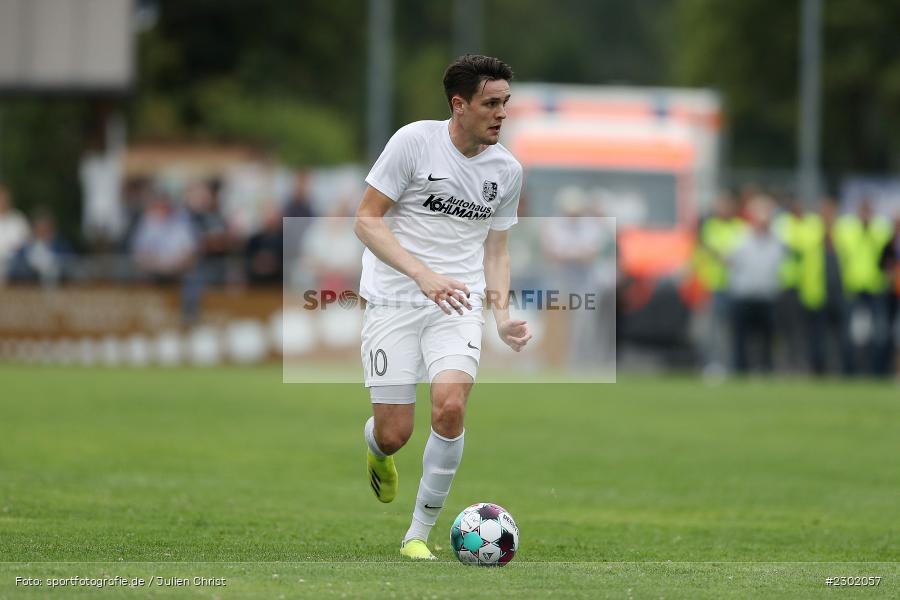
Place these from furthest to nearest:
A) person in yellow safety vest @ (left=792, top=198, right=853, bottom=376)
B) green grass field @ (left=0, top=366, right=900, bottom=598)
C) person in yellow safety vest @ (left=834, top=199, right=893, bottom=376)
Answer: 1. person in yellow safety vest @ (left=834, top=199, right=893, bottom=376)
2. person in yellow safety vest @ (left=792, top=198, right=853, bottom=376)
3. green grass field @ (left=0, top=366, right=900, bottom=598)

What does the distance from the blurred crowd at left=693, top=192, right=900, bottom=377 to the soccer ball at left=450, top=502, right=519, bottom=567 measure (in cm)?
1580

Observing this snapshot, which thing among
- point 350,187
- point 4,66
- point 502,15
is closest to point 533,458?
point 4,66

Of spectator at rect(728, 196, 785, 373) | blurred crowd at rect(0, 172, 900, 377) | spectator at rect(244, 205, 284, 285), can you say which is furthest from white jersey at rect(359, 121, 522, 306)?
spectator at rect(244, 205, 284, 285)

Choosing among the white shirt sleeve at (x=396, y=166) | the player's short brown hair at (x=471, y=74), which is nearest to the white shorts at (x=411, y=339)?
the white shirt sleeve at (x=396, y=166)

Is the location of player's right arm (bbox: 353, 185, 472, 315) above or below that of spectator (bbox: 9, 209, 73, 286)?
above

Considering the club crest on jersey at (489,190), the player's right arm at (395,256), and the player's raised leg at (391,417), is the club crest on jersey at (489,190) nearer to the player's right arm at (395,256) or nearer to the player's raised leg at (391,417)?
the player's right arm at (395,256)

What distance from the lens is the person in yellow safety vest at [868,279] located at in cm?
2381

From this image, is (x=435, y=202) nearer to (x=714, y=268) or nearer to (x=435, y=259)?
(x=435, y=259)

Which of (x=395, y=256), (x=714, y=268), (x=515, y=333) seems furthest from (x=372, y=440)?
(x=714, y=268)

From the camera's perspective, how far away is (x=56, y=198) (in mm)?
48906

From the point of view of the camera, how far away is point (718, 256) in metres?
23.8

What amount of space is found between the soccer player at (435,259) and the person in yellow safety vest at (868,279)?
1604 centimetres

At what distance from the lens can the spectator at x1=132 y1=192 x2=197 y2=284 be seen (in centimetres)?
2495

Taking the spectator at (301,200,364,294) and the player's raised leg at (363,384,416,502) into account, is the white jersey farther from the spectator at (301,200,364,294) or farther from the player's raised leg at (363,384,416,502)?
the spectator at (301,200,364,294)
